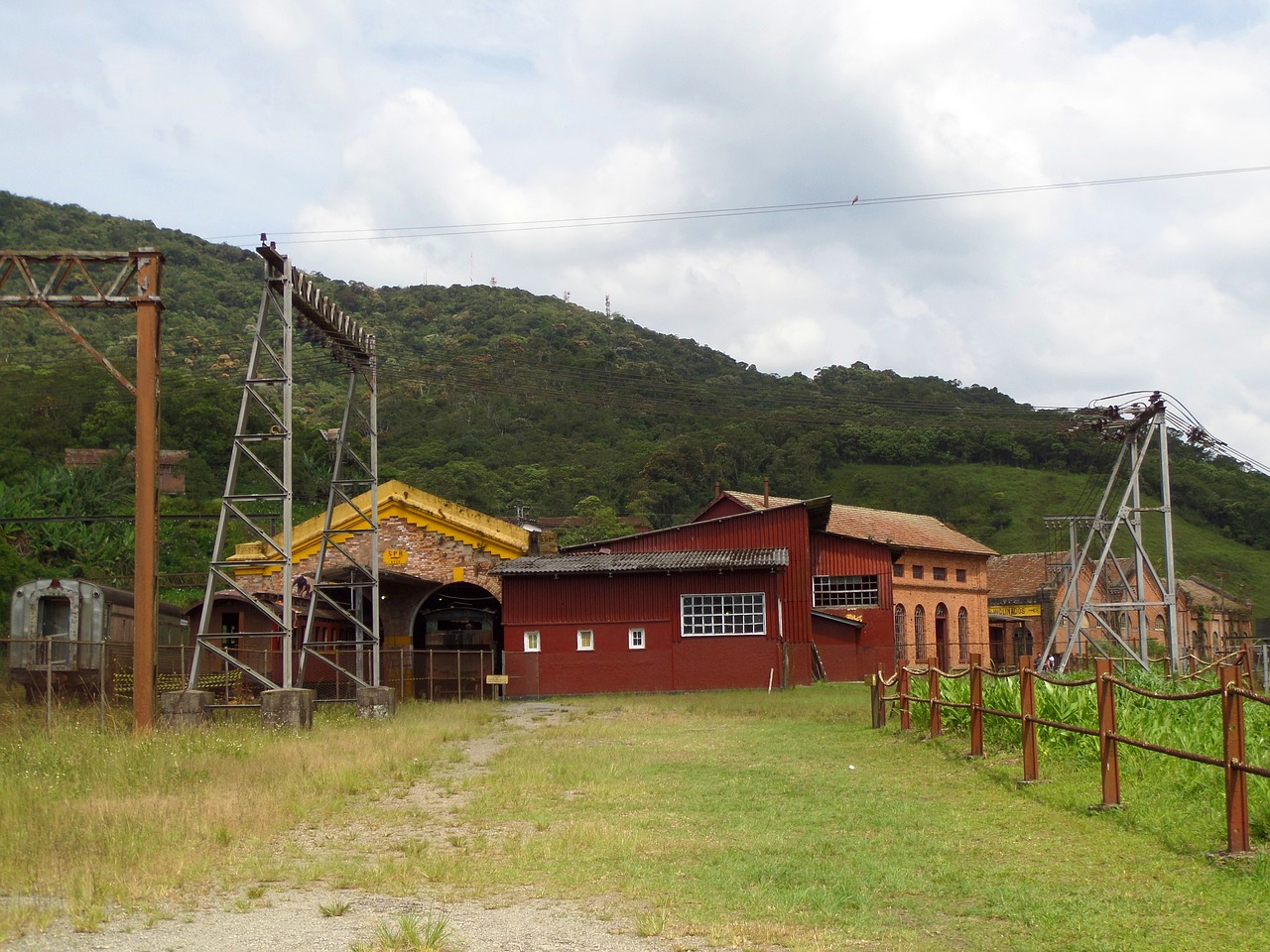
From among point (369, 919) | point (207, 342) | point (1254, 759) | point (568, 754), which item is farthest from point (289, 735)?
point (207, 342)

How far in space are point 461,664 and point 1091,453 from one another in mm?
73656

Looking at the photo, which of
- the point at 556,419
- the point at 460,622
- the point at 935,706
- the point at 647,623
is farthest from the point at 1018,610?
the point at 935,706

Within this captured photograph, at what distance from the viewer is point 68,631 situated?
2531cm

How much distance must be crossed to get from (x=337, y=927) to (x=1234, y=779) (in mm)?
5815

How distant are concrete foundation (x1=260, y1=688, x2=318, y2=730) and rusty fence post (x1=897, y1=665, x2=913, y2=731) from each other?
9.79 m

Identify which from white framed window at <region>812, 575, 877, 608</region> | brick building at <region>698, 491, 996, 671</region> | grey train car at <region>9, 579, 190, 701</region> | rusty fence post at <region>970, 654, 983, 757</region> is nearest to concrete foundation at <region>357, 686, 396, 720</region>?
grey train car at <region>9, 579, 190, 701</region>

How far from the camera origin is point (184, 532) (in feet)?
197

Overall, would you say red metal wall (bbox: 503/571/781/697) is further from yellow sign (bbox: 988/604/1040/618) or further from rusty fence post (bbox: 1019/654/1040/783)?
yellow sign (bbox: 988/604/1040/618)

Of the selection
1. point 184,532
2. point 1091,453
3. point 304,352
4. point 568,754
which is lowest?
point 568,754

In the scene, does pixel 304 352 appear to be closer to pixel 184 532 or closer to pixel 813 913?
pixel 184 532

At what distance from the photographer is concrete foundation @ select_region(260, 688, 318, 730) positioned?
803 inches

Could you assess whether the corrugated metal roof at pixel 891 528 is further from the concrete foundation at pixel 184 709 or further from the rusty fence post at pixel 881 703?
the concrete foundation at pixel 184 709

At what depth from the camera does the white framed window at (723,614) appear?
116 ft

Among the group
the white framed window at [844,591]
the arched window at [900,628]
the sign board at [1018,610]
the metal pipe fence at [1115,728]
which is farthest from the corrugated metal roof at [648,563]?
the sign board at [1018,610]
